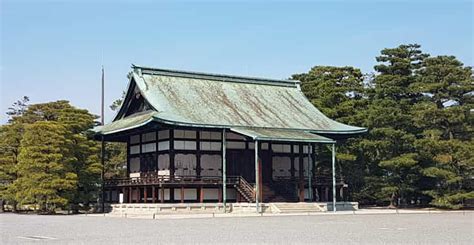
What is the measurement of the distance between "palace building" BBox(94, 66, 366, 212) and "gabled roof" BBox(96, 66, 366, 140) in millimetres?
68

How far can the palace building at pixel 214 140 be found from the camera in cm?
3553

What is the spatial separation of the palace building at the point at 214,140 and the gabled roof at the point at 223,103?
0.07 meters

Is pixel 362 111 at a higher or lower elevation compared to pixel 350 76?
lower

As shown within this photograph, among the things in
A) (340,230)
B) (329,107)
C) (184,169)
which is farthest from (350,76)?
(340,230)

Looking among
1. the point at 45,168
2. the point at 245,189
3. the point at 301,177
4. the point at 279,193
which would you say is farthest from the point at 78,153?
the point at 301,177

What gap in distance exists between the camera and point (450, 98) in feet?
135

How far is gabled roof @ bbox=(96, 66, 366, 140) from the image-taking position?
3688 cm

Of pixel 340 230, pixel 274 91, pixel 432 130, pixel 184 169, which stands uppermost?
pixel 274 91

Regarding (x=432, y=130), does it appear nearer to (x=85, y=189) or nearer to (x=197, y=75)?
(x=197, y=75)

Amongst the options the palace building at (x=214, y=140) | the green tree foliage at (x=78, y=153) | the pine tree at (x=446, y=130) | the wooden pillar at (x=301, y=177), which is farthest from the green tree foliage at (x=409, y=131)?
the green tree foliage at (x=78, y=153)

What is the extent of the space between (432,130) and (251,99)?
12053 millimetres

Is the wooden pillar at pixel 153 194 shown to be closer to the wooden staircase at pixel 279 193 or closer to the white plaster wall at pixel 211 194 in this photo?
the white plaster wall at pixel 211 194

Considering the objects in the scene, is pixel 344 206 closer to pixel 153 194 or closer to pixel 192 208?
pixel 192 208

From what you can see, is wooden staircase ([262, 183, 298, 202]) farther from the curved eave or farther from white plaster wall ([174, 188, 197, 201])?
white plaster wall ([174, 188, 197, 201])
